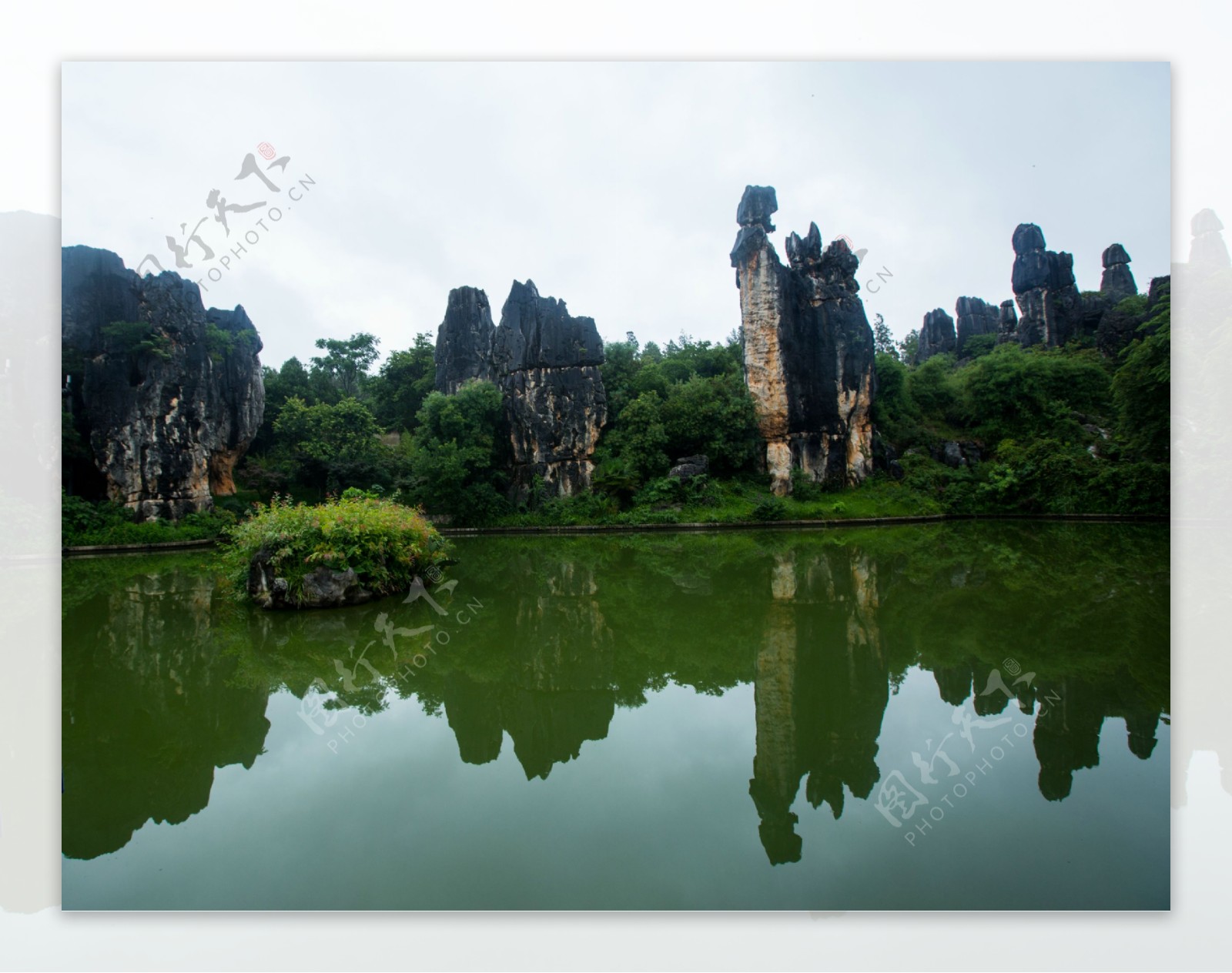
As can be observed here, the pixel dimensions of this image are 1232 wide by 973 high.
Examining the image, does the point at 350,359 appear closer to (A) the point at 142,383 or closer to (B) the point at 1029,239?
(A) the point at 142,383

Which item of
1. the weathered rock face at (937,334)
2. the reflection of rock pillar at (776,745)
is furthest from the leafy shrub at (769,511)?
the weathered rock face at (937,334)

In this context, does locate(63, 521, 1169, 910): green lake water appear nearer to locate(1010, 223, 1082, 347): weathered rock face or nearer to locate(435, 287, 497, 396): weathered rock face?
locate(435, 287, 497, 396): weathered rock face

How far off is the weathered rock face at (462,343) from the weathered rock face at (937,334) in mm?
21634

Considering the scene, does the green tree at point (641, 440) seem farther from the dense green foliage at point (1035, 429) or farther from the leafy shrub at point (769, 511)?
the dense green foliage at point (1035, 429)

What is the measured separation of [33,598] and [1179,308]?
624 centimetres

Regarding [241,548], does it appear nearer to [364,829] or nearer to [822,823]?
[364,829]

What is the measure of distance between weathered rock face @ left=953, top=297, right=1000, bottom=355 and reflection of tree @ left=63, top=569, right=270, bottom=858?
35.2m

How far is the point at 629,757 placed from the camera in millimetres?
3338

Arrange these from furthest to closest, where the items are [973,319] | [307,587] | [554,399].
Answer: [973,319], [554,399], [307,587]

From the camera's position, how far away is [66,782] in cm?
318

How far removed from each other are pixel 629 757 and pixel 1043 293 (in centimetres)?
2963

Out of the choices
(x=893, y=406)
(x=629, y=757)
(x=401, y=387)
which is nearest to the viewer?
(x=629, y=757)

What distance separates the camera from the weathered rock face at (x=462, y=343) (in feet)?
86.0

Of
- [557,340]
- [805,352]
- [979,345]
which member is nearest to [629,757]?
[557,340]
